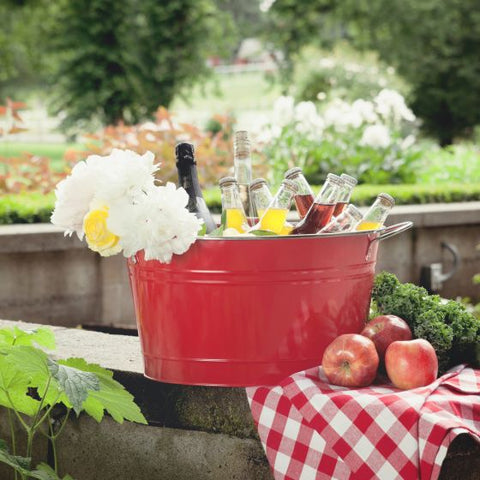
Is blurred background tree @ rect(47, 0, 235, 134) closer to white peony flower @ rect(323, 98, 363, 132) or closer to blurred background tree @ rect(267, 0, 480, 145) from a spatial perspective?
blurred background tree @ rect(267, 0, 480, 145)

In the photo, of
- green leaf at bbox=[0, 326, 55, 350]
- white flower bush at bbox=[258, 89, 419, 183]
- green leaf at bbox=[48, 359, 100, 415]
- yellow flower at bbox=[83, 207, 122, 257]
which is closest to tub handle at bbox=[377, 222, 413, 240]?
yellow flower at bbox=[83, 207, 122, 257]

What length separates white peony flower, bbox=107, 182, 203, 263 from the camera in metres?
2.21

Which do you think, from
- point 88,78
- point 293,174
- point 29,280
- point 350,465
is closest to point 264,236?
point 293,174

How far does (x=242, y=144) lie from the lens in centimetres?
271

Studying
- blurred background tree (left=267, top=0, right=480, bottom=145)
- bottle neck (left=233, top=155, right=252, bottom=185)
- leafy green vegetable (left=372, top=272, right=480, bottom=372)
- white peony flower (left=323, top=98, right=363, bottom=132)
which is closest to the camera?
leafy green vegetable (left=372, top=272, right=480, bottom=372)

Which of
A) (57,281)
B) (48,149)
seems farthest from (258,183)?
(48,149)

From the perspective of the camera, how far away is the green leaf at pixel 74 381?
7.08ft

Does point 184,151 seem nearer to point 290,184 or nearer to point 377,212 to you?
point 290,184

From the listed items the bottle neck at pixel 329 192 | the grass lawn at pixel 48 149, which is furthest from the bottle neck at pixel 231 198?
the grass lawn at pixel 48 149

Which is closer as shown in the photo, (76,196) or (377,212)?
(76,196)

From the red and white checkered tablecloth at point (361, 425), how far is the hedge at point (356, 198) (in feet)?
9.95

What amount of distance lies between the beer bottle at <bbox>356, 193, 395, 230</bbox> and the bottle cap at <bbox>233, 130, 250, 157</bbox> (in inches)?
15.7

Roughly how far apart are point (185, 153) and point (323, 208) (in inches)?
17.2

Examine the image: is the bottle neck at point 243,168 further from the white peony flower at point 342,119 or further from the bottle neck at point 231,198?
the white peony flower at point 342,119
